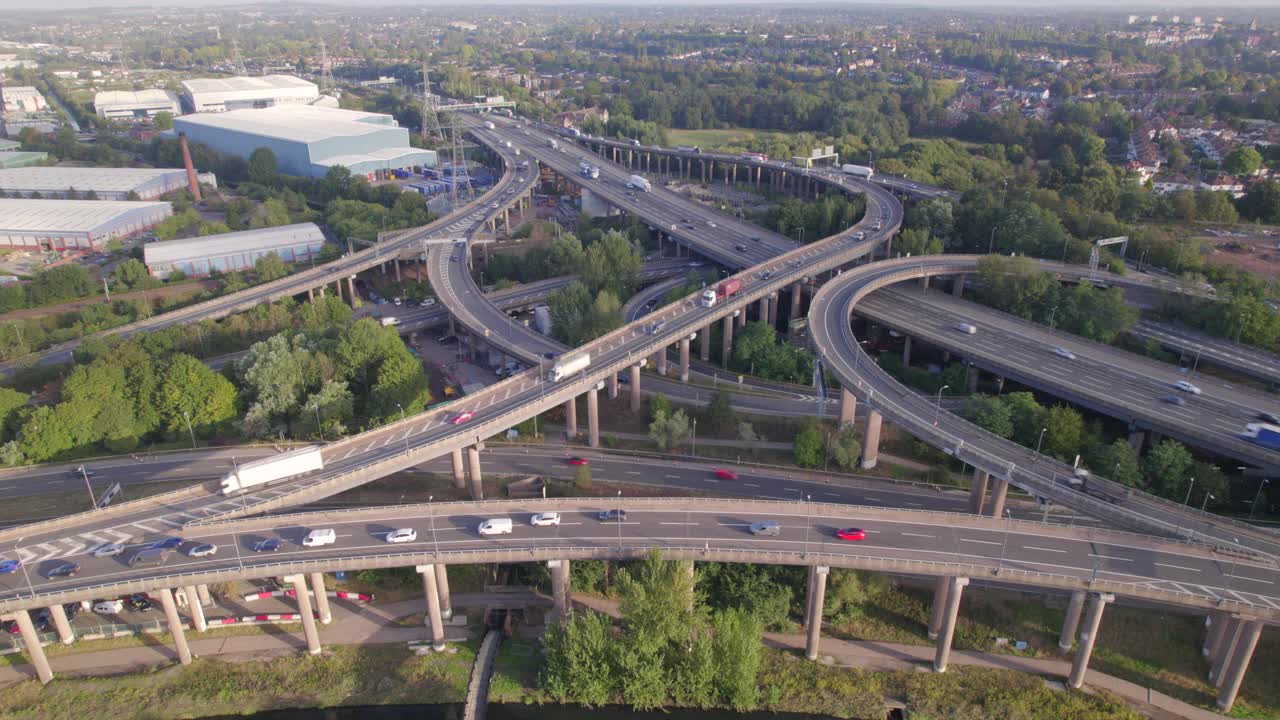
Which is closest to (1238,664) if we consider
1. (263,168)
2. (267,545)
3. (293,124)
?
(267,545)

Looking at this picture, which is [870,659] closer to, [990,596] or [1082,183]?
[990,596]

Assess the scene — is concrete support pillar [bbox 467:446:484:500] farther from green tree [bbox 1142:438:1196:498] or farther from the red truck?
green tree [bbox 1142:438:1196:498]

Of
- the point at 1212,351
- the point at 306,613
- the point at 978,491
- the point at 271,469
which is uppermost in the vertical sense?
the point at 271,469

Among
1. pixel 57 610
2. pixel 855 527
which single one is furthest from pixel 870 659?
pixel 57 610

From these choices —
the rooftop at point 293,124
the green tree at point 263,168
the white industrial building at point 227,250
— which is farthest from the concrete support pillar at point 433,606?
the rooftop at point 293,124

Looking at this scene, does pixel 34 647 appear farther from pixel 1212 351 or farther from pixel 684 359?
pixel 1212 351

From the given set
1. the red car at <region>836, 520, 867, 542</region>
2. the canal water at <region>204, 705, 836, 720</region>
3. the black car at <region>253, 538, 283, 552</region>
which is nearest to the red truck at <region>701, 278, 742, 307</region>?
the red car at <region>836, 520, 867, 542</region>
